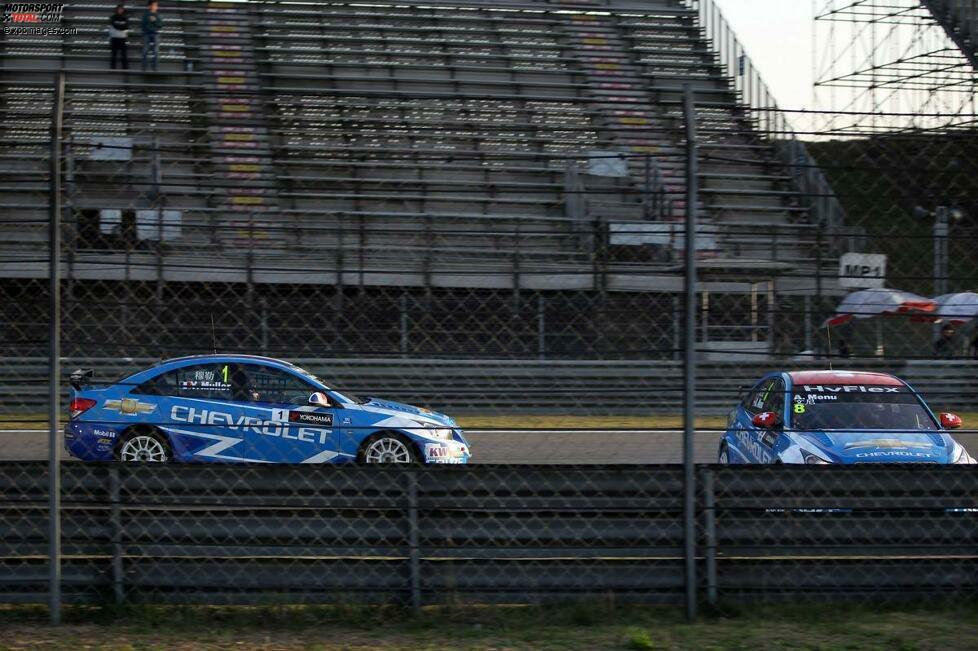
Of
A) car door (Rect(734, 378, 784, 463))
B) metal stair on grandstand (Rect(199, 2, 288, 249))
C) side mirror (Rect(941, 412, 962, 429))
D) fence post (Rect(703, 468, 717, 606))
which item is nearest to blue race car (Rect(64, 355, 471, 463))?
car door (Rect(734, 378, 784, 463))

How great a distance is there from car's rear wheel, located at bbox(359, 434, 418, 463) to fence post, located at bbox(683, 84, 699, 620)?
205 inches

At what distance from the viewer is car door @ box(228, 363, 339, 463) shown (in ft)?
33.4

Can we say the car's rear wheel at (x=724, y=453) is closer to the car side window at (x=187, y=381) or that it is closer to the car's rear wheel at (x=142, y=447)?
the car side window at (x=187, y=381)

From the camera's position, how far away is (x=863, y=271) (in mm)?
6012

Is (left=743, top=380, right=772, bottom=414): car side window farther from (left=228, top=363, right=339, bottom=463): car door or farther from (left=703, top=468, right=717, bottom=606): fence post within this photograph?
(left=703, top=468, right=717, bottom=606): fence post

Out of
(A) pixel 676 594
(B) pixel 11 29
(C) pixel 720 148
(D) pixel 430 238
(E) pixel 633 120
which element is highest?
(B) pixel 11 29

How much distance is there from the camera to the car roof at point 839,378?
9.31m

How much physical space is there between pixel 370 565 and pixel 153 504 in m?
1.16

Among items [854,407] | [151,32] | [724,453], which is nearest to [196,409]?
[724,453]

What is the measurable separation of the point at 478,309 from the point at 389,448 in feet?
15.6

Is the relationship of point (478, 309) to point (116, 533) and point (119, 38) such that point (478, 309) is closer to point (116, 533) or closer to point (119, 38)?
point (116, 533)

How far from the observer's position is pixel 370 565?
5719mm

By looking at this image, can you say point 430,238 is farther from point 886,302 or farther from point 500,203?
point 886,302

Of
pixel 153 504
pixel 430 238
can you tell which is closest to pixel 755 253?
pixel 430 238
